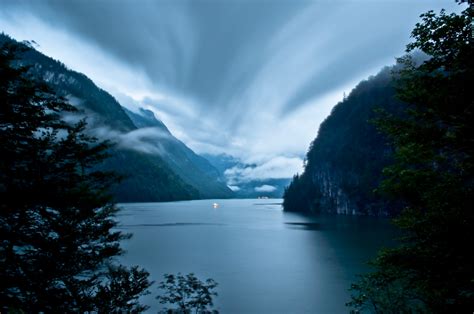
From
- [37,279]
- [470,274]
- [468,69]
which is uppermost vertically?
[468,69]

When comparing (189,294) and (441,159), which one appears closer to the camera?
(441,159)

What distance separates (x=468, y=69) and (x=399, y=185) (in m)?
4.24

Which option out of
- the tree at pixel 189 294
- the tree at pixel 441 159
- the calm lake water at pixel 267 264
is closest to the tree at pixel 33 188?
the tree at pixel 189 294

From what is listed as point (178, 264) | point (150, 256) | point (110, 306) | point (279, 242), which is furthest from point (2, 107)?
point (279, 242)

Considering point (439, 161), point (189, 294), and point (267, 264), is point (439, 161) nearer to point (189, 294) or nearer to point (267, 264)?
point (189, 294)

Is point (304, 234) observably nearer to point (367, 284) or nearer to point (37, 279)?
point (367, 284)

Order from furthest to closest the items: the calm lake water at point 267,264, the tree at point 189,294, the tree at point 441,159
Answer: the calm lake water at point 267,264 → the tree at point 189,294 → the tree at point 441,159

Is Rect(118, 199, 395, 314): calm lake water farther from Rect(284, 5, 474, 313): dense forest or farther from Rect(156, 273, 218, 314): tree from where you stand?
Rect(284, 5, 474, 313): dense forest

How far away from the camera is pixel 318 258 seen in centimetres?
5684

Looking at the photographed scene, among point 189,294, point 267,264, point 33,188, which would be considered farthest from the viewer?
point 267,264

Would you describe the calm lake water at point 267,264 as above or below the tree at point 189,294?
below

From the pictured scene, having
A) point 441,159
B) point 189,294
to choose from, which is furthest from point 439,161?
point 189,294

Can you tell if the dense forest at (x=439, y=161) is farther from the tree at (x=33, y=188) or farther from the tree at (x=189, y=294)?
the tree at (x=189, y=294)

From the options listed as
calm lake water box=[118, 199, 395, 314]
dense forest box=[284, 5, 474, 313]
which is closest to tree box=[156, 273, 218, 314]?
calm lake water box=[118, 199, 395, 314]
